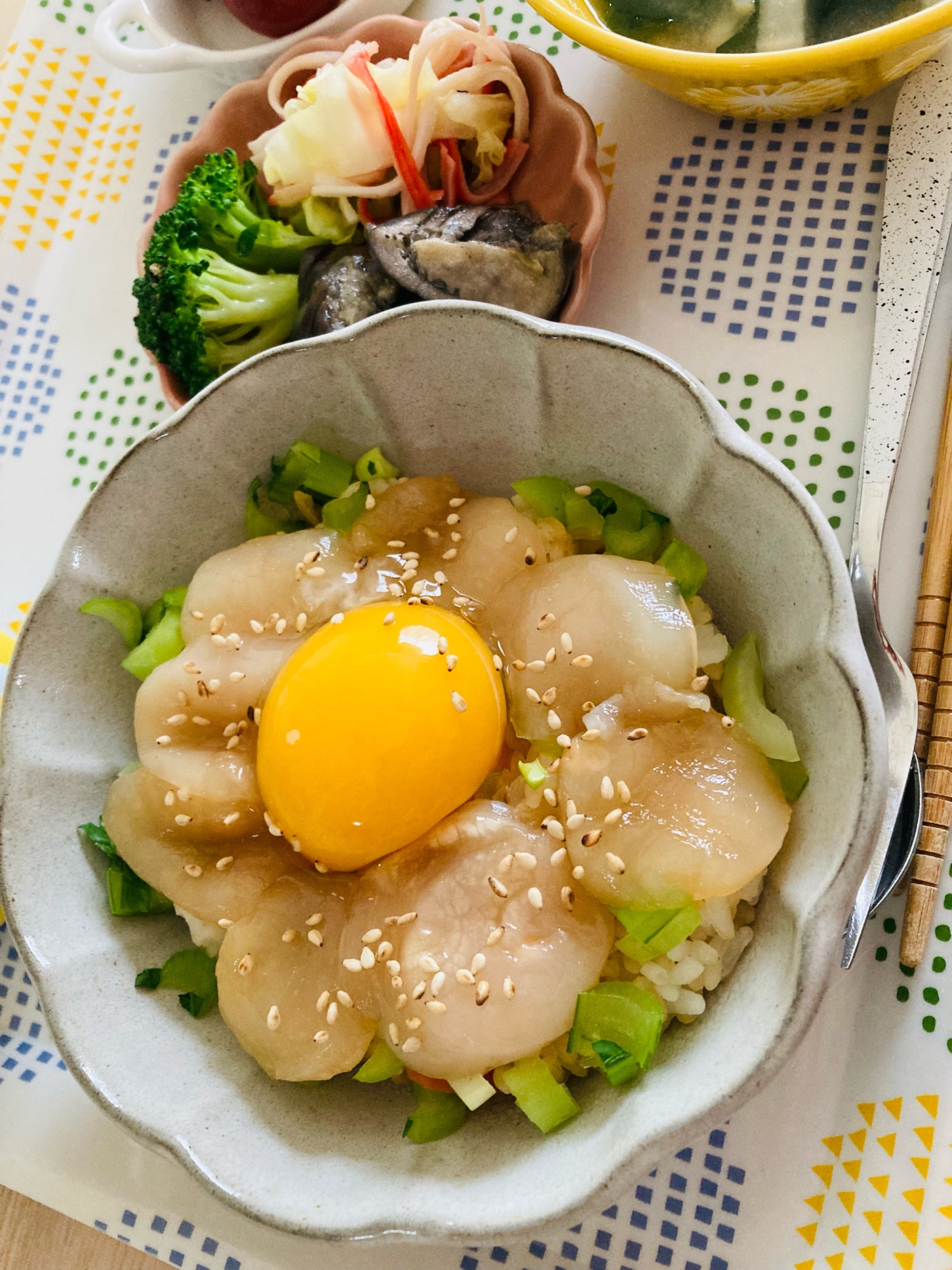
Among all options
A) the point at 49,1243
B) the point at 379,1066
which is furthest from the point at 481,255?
the point at 49,1243

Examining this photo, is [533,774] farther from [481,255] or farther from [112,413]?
[112,413]

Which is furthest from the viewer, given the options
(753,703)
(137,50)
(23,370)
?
(23,370)

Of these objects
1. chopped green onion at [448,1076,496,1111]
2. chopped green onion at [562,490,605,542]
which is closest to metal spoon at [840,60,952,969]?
chopped green onion at [562,490,605,542]

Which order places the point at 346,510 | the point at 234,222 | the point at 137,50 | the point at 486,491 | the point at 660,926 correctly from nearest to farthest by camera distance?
1. the point at 660,926
2. the point at 346,510
3. the point at 486,491
4. the point at 234,222
5. the point at 137,50

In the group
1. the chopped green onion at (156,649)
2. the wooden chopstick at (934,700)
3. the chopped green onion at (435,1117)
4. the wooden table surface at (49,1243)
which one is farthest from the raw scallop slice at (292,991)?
the wooden chopstick at (934,700)

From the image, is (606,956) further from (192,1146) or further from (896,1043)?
(192,1146)

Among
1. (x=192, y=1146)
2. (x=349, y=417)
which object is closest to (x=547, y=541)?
(x=349, y=417)

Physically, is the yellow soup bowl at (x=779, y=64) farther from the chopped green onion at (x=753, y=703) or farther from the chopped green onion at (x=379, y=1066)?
the chopped green onion at (x=379, y=1066)

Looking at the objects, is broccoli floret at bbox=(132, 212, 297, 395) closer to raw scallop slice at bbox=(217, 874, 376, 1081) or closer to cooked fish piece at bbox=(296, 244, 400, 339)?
cooked fish piece at bbox=(296, 244, 400, 339)
